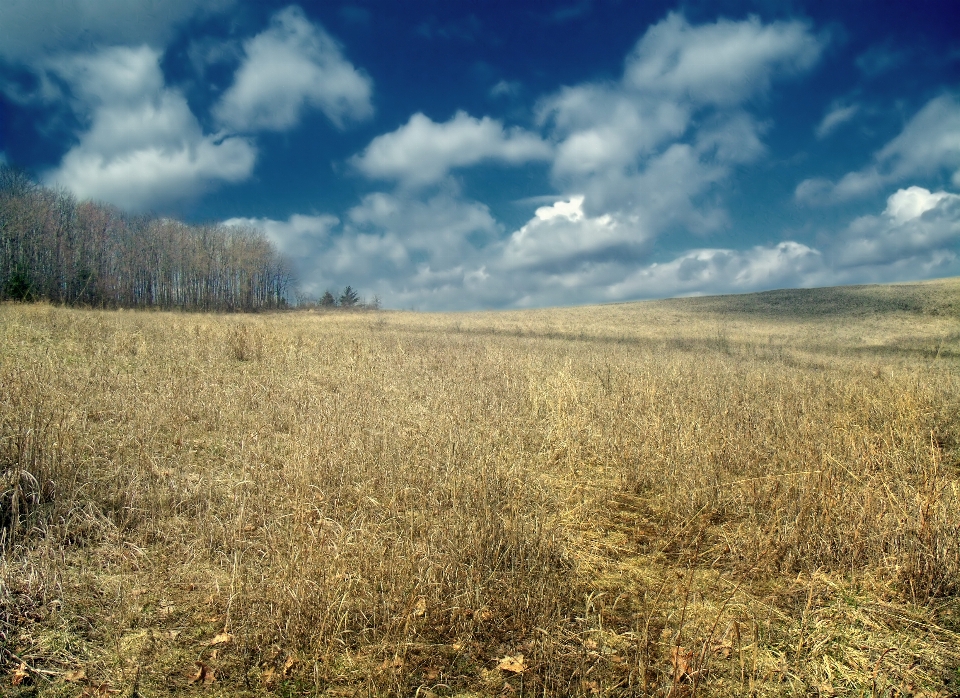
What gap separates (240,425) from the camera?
6.70 m

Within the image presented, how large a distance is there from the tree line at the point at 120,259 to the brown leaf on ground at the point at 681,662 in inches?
1554

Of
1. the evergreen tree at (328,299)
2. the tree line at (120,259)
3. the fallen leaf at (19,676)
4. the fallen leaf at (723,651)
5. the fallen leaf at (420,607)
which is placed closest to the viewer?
the fallen leaf at (19,676)

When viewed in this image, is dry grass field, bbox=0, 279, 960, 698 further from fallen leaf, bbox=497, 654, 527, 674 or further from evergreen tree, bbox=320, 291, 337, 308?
evergreen tree, bbox=320, 291, 337, 308

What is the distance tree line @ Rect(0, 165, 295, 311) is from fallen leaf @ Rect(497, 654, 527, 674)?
127ft

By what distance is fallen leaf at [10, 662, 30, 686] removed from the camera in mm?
2662

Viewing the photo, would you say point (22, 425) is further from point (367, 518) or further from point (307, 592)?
point (307, 592)

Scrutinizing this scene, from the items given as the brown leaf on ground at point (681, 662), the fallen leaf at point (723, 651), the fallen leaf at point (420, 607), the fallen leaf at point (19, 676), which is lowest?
the fallen leaf at point (723, 651)

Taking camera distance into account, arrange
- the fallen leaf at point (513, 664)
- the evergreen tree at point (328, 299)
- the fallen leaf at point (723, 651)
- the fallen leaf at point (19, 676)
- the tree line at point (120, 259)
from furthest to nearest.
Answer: the evergreen tree at point (328, 299) → the tree line at point (120, 259) → the fallen leaf at point (723, 651) → the fallen leaf at point (513, 664) → the fallen leaf at point (19, 676)

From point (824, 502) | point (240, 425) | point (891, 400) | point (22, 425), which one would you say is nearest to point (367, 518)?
point (240, 425)

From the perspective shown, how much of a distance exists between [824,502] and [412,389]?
6.42 metres

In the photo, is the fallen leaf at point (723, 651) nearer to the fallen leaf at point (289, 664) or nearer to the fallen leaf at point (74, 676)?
the fallen leaf at point (289, 664)

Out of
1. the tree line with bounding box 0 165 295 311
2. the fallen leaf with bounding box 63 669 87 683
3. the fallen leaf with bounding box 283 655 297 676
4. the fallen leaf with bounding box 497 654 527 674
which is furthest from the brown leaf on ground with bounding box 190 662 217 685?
the tree line with bounding box 0 165 295 311

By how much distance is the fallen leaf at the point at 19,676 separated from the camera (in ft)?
8.73

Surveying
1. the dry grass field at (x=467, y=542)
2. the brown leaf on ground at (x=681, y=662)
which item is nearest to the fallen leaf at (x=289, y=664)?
the dry grass field at (x=467, y=542)
